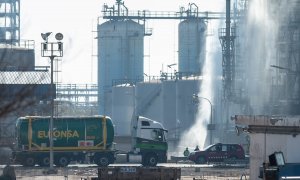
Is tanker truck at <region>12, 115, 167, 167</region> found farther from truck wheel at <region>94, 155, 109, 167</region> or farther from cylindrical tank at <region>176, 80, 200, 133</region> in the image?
cylindrical tank at <region>176, 80, 200, 133</region>

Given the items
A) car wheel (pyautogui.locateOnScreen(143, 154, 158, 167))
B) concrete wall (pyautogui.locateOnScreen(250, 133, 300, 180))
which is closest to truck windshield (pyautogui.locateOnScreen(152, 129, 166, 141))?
car wheel (pyautogui.locateOnScreen(143, 154, 158, 167))

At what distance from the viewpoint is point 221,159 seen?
67.5 meters

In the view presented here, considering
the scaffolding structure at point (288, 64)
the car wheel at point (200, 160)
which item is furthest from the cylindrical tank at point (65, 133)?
the scaffolding structure at point (288, 64)

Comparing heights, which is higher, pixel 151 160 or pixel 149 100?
pixel 149 100

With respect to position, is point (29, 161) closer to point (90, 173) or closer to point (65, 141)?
point (65, 141)

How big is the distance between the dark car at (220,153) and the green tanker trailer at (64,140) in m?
6.78

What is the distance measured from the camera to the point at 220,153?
221ft

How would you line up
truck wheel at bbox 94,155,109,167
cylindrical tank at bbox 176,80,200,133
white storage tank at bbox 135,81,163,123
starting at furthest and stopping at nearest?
white storage tank at bbox 135,81,163,123 → cylindrical tank at bbox 176,80,200,133 → truck wheel at bbox 94,155,109,167

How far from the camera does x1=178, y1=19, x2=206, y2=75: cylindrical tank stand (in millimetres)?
131000

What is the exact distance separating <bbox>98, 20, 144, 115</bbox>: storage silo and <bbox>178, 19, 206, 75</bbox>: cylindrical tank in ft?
16.7

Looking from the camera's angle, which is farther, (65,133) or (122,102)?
(122,102)

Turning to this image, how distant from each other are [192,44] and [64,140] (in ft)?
234

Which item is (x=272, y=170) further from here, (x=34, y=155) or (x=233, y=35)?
(x=233, y=35)

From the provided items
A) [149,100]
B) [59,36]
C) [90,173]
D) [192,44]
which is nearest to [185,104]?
[149,100]
